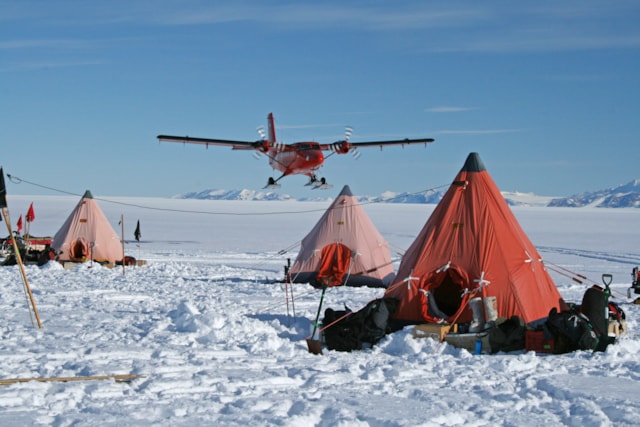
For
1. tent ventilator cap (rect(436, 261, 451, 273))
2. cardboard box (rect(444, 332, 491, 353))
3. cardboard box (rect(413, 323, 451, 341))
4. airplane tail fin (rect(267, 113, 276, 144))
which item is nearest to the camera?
cardboard box (rect(444, 332, 491, 353))

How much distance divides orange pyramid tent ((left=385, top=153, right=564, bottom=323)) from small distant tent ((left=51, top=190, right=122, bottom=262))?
14.7 meters

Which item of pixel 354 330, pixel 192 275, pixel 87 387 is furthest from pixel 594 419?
pixel 192 275

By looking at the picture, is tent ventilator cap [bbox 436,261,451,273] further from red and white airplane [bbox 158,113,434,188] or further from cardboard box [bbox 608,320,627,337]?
red and white airplane [bbox 158,113,434,188]

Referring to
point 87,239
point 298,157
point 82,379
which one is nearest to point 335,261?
point 87,239

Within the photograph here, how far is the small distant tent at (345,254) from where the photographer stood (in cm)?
1803

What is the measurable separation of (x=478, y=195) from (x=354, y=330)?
314 centimetres

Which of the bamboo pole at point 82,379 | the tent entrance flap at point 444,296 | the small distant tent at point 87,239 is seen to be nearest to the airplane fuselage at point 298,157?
the small distant tent at point 87,239

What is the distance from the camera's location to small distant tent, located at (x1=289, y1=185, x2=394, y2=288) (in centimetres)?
1803

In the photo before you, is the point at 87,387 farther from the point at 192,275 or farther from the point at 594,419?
the point at 192,275

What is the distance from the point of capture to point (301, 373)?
7750mm

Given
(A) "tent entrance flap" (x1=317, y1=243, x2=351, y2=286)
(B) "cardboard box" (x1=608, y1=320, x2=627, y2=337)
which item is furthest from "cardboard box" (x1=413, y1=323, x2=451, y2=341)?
(A) "tent entrance flap" (x1=317, y1=243, x2=351, y2=286)

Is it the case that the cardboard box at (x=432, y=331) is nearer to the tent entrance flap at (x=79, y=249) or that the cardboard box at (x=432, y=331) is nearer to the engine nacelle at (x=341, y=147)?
the tent entrance flap at (x=79, y=249)

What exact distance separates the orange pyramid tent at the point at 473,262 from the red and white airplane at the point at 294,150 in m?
19.5

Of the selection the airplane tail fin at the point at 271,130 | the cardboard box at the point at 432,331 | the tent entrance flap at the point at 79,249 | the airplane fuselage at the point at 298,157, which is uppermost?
the airplane tail fin at the point at 271,130
